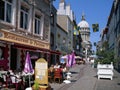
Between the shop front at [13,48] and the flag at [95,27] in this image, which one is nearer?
the shop front at [13,48]

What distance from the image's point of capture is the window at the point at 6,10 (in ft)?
62.3

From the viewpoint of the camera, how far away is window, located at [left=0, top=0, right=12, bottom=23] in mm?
18975

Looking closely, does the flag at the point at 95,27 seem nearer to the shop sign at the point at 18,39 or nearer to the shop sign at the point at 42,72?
the shop sign at the point at 18,39

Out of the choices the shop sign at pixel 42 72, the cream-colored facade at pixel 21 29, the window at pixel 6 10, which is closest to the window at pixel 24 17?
the cream-colored facade at pixel 21 29

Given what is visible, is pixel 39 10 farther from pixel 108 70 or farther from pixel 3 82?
pixel 3 82

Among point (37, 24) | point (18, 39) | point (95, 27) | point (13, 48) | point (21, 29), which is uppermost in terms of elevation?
point (95, 27)

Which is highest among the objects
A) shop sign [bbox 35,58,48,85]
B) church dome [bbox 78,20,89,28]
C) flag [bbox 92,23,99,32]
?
church dome [bbox 78,20,89,28]

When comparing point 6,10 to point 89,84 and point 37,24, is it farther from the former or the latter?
point 89,84

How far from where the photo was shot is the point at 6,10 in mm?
19500

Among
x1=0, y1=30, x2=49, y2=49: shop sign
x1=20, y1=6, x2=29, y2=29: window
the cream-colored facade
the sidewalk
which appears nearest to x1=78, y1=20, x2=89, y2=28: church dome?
the cream-colored facade

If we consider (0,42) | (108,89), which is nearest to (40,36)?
(0,42)

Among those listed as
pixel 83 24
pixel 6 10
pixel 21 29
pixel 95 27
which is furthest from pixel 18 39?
pixel 83 24

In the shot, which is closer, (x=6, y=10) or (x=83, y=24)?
(x=6, y=10)

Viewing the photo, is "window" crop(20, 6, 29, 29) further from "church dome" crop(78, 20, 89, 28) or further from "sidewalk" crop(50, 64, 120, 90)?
"church dome" crop(78, 20, 89, 28)
